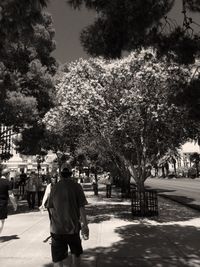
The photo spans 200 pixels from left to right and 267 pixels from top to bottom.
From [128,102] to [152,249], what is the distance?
7.10 meters

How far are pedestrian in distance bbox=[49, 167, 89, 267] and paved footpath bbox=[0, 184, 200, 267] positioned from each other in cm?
193

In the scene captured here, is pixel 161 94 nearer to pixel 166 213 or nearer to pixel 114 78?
pixel 114 78

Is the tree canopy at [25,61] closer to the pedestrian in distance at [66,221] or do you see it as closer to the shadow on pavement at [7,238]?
the pedestrian in distance at [66,221]

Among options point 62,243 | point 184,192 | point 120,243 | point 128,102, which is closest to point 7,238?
point 120,243

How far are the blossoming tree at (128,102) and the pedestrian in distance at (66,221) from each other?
29.7 ft

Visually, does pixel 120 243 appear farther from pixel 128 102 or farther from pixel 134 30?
pixel 128 102

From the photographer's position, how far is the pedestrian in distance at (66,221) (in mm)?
5180

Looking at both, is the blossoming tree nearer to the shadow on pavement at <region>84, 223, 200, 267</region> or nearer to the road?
the road

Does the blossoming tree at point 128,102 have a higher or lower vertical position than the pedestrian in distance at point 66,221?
higher

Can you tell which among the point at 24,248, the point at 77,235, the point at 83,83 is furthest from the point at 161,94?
the point at 77,235

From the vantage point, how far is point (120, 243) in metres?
8.95

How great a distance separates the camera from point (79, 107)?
15398 millimetres

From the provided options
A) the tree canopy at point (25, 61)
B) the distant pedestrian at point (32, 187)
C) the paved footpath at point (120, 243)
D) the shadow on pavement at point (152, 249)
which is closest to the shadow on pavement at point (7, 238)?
the paved footpath at point (120, 243)

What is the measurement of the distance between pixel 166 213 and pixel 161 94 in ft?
15.1
